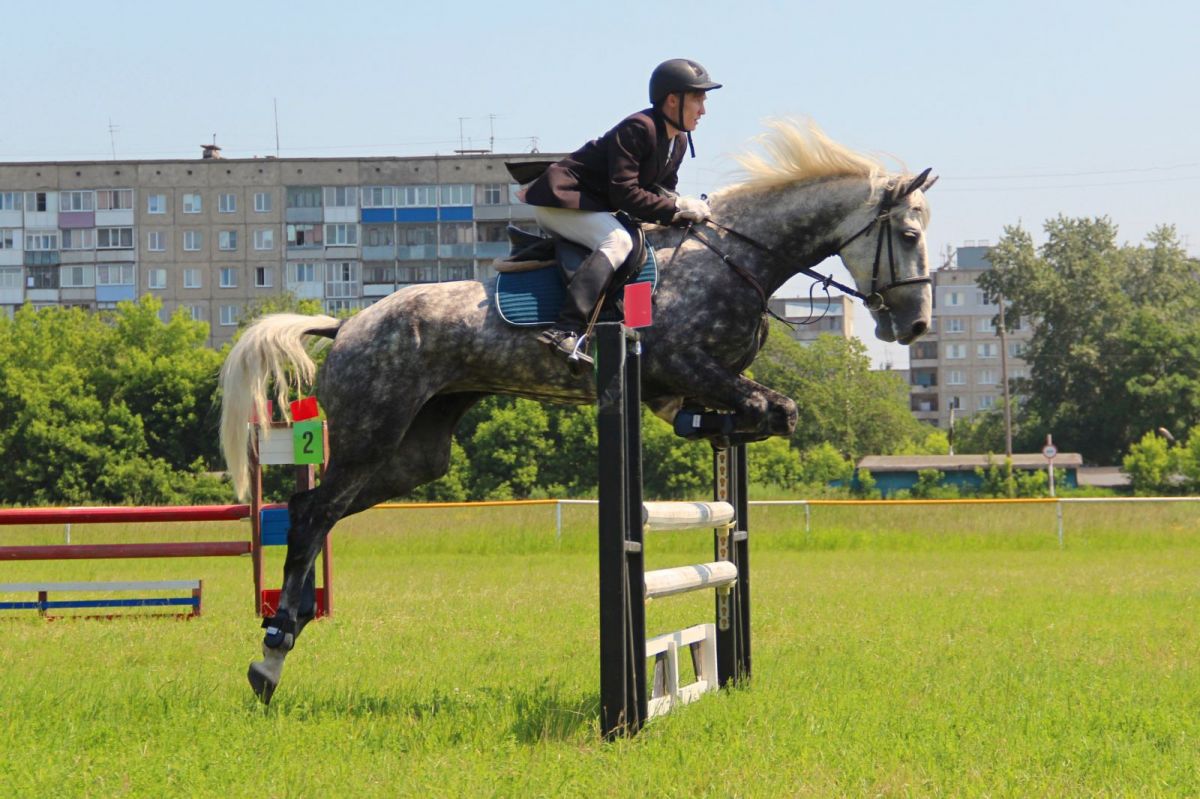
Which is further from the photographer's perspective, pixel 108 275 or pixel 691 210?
pixel 108 275

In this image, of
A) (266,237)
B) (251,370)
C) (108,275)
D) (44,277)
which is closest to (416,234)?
(266,237)

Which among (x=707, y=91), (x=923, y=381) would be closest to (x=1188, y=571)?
(x=707, y=91)

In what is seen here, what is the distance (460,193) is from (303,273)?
406 inches

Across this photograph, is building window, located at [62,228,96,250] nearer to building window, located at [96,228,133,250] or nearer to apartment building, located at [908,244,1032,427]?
building window, located at [96,228,133,250]

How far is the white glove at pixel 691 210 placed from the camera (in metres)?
Answer: 5.62

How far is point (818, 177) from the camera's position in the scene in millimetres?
5949

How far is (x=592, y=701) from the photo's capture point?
216 inches

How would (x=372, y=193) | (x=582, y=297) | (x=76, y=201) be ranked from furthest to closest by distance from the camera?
(x=76, y=201), (x=372, y=193), (x=582, y=297)

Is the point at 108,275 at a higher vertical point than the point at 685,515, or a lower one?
higher

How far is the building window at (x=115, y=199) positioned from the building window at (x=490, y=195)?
67.0 feet

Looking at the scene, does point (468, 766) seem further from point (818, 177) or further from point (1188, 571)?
point (1188, 571)

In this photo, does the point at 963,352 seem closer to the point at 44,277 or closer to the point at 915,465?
the point at 915,465

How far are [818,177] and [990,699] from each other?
226 cm

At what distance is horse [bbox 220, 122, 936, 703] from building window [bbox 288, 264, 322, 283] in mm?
76411
